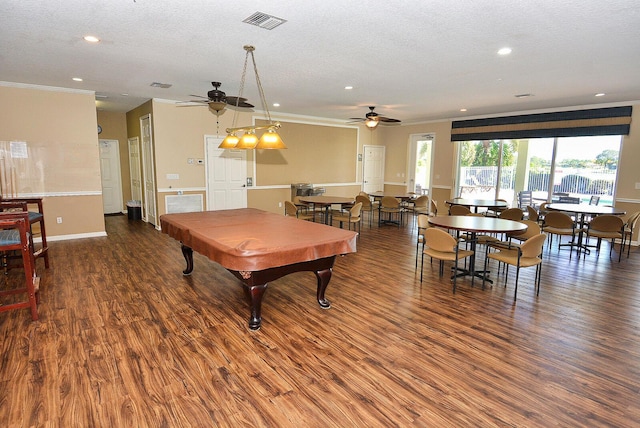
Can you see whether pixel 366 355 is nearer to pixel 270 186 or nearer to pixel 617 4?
pixel 617 4

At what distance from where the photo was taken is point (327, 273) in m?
3.64

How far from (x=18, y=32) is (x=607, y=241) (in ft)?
32.8

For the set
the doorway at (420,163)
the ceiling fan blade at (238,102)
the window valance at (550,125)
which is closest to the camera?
the ceiling fan blade at (238,102)

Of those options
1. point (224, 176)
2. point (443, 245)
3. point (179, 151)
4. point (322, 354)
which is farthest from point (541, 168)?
point (179, 151)

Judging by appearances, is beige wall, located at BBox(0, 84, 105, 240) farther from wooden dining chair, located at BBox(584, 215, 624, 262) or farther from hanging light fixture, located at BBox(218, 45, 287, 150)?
wooden dining chair, located at BBox(584, 215, 624, 262)

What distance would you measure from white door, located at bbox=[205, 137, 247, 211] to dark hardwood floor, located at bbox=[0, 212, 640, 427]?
12.5 ft

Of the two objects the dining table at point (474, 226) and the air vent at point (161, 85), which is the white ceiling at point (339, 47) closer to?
the air vent at point (161, 85)

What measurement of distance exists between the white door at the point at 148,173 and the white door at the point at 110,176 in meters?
1.67

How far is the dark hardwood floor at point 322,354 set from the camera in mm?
2193

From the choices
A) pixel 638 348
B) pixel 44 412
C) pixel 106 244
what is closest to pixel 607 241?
pixel 638 348

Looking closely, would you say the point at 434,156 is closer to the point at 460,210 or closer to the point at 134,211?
the point at 460,210

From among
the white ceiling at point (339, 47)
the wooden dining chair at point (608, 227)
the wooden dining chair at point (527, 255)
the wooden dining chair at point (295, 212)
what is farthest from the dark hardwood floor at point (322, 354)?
Answer: the white ceiling at point (339, 47)

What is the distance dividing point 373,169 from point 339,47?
784 cm

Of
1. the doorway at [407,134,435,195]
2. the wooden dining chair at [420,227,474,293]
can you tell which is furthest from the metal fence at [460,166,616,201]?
the wooden dining chair at [420,227,474,293]
